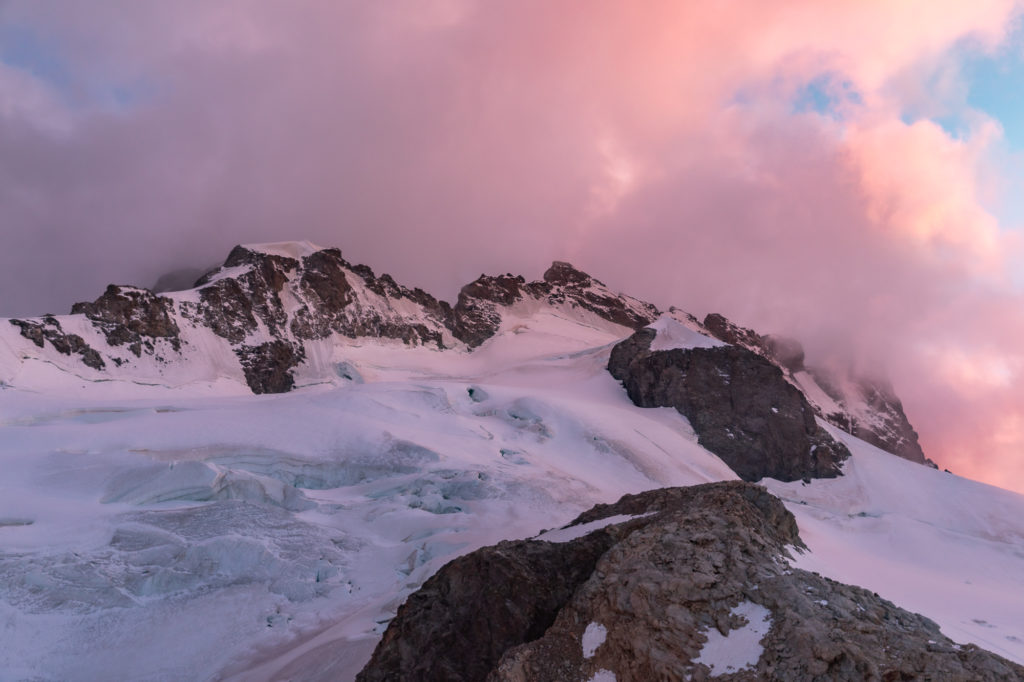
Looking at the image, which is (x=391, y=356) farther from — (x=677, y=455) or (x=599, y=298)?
(x=599, y=298)

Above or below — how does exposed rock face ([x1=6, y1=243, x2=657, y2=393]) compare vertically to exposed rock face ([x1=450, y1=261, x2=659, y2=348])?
below

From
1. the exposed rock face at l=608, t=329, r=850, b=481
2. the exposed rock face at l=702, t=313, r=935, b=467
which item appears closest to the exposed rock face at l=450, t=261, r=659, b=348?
the exposed rock face at l=702, t=313, r=935, b=467

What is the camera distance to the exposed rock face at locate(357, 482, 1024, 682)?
6316mm

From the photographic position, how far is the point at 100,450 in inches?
1096

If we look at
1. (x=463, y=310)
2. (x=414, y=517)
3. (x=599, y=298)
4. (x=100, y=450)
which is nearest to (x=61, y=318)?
(x=100, y=450)

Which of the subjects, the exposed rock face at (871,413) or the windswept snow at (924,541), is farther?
the exposed rock face at (871,413)

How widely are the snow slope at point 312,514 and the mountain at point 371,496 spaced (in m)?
0.10

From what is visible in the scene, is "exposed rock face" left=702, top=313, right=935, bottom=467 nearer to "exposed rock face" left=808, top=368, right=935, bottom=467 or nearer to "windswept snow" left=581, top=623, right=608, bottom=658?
"exposed rock face" left=808, top=368, right=935, bottom=467

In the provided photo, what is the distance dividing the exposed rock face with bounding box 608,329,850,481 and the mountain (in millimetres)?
203

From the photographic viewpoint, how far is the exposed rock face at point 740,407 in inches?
2159

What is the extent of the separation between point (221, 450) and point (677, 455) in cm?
2840

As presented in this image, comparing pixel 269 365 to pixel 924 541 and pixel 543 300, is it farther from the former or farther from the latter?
pixel 543 300

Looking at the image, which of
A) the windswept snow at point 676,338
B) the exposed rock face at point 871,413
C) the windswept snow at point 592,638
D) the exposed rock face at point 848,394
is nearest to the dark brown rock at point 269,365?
the windswept snow at point 676,338

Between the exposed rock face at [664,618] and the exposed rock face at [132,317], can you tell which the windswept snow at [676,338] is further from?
the exposed rock face at [664,618]
